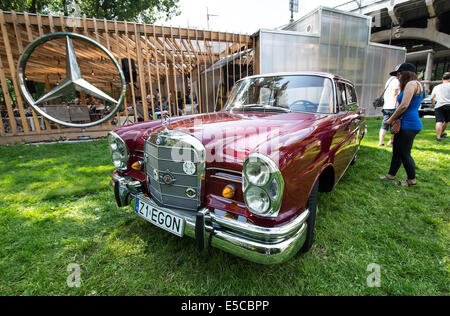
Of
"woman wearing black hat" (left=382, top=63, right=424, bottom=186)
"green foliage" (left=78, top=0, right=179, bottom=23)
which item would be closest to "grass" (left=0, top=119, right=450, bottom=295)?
"woman wearing black hat" (left=382, top=63, right=424, bottom=186)

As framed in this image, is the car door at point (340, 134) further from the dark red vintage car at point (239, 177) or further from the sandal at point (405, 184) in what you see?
the sandal at point (405, 184)

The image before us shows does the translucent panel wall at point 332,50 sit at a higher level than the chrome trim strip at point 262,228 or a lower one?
higher

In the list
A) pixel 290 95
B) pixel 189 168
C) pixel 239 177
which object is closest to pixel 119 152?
pixel 189 168

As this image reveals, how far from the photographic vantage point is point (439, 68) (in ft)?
88.3

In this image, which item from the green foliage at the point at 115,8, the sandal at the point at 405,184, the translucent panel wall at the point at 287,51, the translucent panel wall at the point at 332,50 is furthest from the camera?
the green foliage at the point at 115,8

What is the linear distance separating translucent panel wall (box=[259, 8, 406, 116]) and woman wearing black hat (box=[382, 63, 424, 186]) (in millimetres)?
4887

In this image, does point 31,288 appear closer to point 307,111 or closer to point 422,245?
point 307,111

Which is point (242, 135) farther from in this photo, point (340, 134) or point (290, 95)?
point (340, 134)

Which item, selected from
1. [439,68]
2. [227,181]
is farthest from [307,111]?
[439,68]

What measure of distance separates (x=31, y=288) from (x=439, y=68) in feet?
130

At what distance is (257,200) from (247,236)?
0.24 meters

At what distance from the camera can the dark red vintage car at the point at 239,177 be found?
138 cm

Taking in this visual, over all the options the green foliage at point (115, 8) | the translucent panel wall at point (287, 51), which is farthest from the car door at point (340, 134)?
the green foliage at point (115, 8)

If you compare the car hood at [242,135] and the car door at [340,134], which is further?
the car door at [340,134]
